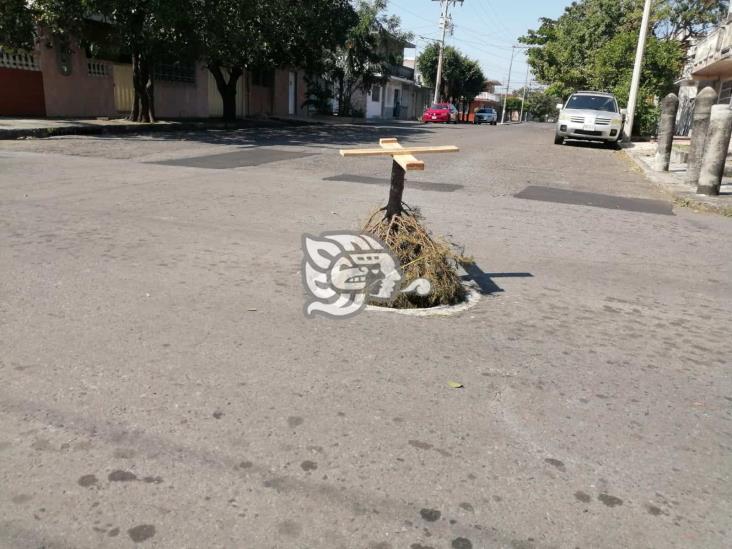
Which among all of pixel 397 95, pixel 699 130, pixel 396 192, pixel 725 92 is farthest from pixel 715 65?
pixel 397 95

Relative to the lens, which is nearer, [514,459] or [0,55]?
[514,459]

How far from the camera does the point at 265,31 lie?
19.9 metres

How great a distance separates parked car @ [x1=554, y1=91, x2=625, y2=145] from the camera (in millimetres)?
19688

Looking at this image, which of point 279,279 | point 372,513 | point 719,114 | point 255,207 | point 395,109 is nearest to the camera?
point 372,513

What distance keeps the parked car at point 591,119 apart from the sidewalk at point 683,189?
336cm

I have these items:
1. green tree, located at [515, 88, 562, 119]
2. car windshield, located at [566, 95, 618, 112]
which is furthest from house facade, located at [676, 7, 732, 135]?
green tree, located at [515, 88, 562, 119]

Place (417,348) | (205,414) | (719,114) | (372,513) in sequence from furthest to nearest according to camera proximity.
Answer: (719,114) < (417,348) < (205,414) < (372,513)

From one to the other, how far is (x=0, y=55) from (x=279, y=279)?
18.9 meters

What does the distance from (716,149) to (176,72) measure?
23.1 metres

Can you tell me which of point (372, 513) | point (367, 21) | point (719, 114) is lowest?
point (372, 513)

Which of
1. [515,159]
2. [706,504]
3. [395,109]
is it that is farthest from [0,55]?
[395,109]

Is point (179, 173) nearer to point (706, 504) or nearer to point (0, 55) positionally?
point (706, 504)

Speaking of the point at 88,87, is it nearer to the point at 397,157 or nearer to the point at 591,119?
the point at 591,119

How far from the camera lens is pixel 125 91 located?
2473 centimetres
